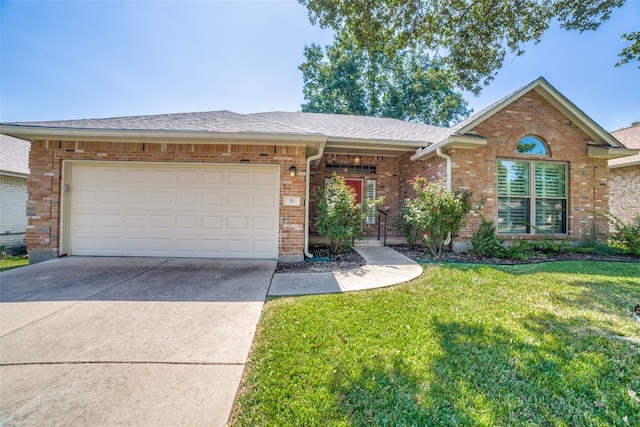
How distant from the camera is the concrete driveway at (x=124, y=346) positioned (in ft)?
5.84

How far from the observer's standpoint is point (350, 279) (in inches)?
187

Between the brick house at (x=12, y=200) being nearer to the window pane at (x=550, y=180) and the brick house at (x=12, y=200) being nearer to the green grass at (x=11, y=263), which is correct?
the green grass at (x=11, y=263)

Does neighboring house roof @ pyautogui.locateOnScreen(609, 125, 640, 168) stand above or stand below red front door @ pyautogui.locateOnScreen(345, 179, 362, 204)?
above

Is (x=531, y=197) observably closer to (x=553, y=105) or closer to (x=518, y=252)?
(x=518, y=252)

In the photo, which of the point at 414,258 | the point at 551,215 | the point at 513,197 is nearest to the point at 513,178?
the point at 513,197

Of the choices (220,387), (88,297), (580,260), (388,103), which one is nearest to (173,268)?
(88,297)

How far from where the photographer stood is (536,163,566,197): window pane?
7.90m

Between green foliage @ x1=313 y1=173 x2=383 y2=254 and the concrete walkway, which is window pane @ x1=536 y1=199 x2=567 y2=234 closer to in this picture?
the concrete walkway

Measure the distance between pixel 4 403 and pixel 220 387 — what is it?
1.45 m

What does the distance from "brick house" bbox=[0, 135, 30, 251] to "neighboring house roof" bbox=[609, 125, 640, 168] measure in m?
22.4

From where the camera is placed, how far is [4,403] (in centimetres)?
180

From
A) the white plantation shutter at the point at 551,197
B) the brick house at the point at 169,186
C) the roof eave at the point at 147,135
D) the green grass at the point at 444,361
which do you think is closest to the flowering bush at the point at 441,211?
the brick house at the point at 169,186

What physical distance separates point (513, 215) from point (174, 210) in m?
9.57

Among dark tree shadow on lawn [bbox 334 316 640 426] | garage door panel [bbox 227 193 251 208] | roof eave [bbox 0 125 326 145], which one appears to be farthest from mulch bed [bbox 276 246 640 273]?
Answer: dark tree shadow on lawn [bbox 334 316 640 426]
